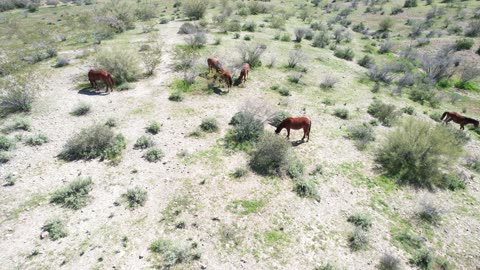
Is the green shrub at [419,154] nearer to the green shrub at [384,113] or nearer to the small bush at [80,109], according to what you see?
the green shrub at [384,113]

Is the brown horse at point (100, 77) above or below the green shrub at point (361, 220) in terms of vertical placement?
above

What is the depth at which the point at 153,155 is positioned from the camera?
9.21 meters

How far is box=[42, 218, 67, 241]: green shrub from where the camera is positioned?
6.40 meters

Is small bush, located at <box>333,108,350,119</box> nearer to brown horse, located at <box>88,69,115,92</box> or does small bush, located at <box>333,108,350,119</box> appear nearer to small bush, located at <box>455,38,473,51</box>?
brown horse, located at <box>88,69,115,92</box>

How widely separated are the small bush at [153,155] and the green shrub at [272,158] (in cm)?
335

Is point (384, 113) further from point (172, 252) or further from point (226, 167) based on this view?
point (172, 252)

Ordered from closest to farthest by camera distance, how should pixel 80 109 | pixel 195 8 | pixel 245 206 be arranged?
pixel 245 206 → pixel 80 109 → pixel 195 8

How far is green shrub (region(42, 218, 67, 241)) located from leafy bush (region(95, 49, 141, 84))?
30.2 feet

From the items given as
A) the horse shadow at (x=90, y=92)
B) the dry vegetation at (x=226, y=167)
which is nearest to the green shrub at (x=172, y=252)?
the dry vegetation at (x=226, y=167)

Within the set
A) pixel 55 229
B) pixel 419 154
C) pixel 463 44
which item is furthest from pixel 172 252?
pixel 463 44

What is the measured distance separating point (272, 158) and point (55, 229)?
6.58 meters

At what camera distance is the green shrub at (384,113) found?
41.7 ft

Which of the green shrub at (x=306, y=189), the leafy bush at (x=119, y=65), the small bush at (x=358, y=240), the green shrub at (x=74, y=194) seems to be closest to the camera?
the small bush at (x=358, y=240)

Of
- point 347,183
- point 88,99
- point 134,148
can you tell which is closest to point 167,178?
point 134,148
